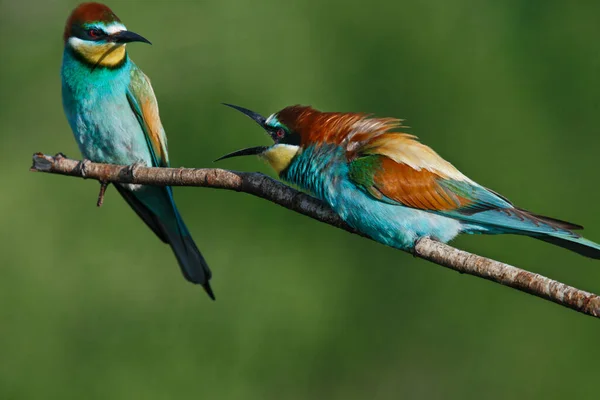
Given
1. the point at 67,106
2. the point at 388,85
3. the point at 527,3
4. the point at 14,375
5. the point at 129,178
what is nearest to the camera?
the point at 129,178

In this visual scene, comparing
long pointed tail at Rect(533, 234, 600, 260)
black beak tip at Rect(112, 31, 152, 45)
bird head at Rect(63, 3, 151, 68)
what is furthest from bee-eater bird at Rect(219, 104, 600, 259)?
bird head at Rect(63, 3, 151, 68)

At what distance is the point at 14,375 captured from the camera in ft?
17.7

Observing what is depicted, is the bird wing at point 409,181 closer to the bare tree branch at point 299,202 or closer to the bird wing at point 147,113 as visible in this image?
the bare tree branch at point 299,202

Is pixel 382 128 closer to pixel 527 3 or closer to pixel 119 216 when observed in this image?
pixel 119 216

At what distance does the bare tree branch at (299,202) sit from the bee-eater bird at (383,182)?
0.10 m

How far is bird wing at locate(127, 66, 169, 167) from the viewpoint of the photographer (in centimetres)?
392

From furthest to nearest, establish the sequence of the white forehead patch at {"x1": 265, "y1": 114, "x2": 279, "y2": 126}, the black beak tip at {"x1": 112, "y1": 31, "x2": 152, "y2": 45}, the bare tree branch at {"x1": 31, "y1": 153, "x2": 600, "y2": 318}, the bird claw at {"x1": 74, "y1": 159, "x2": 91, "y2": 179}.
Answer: the black beak tip at {"x1": 112, "y1": 31, "x2": 152, "y2": 45}, the white forehead patch at {"x1": 265, "y1": 114, "x2": 279, "y2": 126}, the bird claw at {"x1": 74, "y1": 159, "x2": 91, "y2": 179}, the bare tree branch at {"x1": 31, "y1": 153, "x2": 600, "y2": 318}

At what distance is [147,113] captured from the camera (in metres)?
3.95

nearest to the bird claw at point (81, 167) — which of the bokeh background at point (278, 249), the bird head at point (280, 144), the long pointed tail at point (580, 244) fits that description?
the bird head at point (280, 144)

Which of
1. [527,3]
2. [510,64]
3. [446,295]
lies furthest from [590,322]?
[527,3]

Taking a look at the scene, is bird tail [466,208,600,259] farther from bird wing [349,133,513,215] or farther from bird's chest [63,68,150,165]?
bird's chest [63,68,150,165]

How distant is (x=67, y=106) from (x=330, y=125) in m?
1.24

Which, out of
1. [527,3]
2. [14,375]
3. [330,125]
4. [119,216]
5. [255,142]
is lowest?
[14,375]

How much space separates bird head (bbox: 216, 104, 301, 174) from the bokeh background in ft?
7.59
